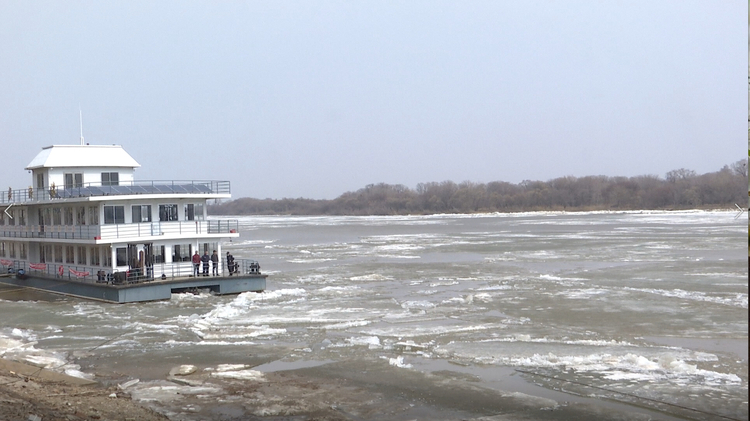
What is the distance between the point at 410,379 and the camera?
725 inches

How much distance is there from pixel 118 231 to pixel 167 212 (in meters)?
2.30

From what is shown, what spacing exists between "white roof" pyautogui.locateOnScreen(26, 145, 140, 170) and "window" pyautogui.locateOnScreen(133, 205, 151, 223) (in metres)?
3.89

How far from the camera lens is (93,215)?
33.5 metres

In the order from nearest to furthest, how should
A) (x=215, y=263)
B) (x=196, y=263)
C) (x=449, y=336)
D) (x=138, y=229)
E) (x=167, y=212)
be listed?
(x=449, y=336)
(x=138, y=229)
(x=196, y=263)
(x=167, y=212)
(x=215, y=263)

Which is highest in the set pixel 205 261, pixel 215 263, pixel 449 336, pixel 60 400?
pixel 205 261

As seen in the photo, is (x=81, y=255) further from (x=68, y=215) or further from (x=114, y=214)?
(x=114, y=214)

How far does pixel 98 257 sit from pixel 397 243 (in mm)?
42559

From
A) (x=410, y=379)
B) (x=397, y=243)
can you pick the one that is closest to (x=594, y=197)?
(x=397, y=243)

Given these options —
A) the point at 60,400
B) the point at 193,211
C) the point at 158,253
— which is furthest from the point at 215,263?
the point at 60,400

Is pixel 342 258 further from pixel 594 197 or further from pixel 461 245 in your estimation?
pixel 594 197

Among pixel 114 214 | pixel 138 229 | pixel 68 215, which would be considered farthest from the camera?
pixel 68 215

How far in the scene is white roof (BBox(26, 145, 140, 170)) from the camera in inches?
1416

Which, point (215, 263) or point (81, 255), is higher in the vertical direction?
point (81, 255)

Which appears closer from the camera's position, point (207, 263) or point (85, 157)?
point (207, 263)
